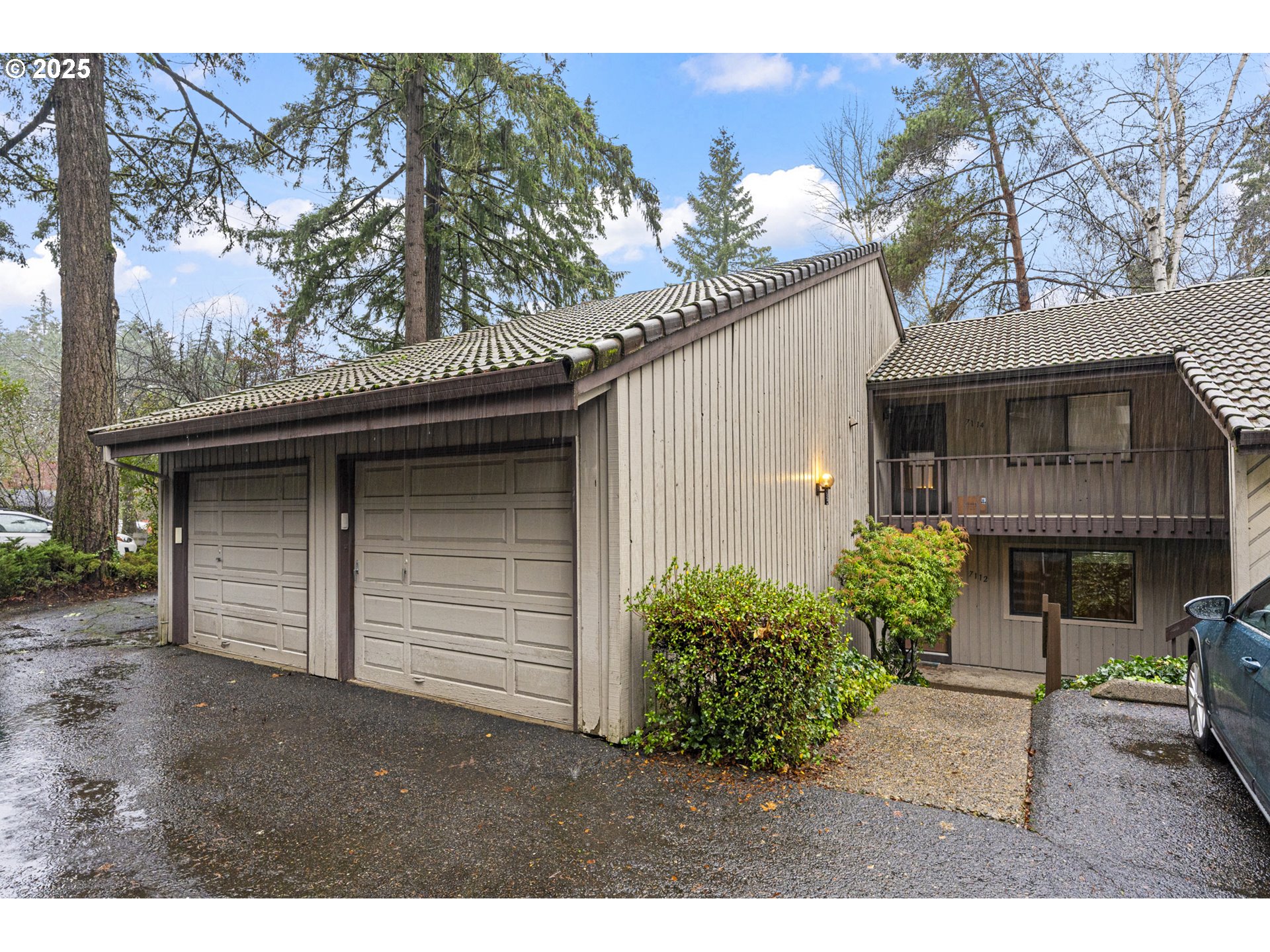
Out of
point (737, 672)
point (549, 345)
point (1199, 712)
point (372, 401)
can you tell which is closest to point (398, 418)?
point (372, 401)

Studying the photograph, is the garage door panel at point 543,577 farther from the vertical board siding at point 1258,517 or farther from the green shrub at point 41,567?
the green shrub at point 41,567

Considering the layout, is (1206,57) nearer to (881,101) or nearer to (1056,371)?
(881,101)

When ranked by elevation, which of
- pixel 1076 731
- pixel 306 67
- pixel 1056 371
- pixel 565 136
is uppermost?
pixel 306 67

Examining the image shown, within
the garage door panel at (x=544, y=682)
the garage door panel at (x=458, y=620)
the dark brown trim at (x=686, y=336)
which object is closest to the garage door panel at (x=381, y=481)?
the garage door panel at (x=458, y=620)

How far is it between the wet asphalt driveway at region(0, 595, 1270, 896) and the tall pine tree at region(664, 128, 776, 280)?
25582 mm

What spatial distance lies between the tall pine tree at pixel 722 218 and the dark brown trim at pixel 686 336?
2114 centimetres

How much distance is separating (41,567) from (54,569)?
21 cm

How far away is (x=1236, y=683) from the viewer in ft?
11.4

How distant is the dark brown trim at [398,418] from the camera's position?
4.29 metres

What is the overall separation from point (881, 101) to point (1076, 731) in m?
19.0

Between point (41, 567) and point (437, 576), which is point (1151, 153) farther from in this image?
point (41, 567)

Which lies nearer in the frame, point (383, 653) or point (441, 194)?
point (383, 653)

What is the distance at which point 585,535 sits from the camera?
4.68 m
